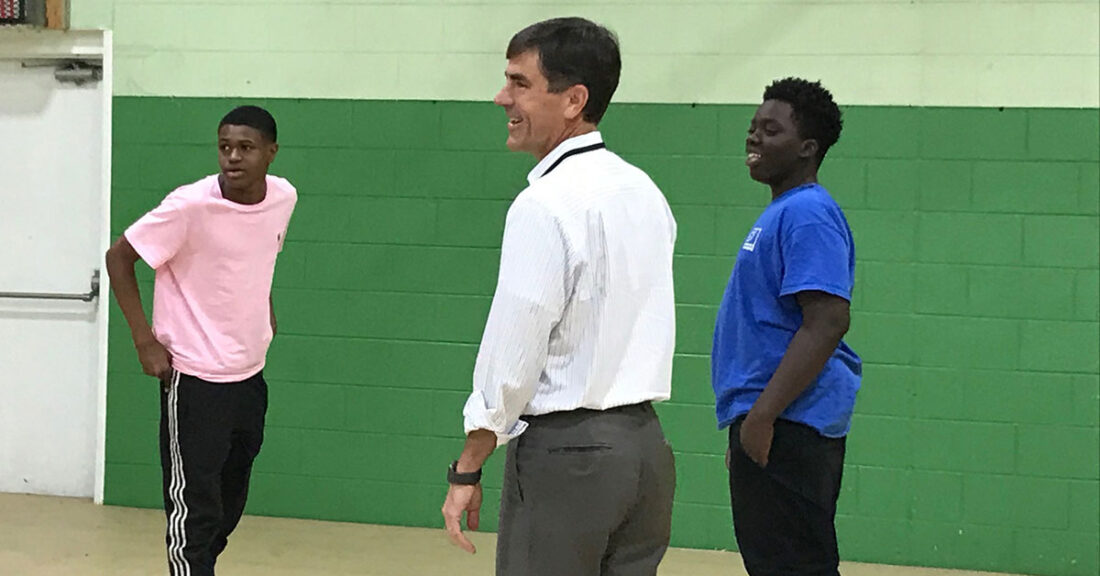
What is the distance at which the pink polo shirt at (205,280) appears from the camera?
2.96m

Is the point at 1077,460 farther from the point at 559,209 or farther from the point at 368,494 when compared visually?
the point at 559,209

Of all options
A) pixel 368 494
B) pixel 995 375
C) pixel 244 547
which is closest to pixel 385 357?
pixel 368 494

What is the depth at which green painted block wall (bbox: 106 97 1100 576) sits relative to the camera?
4.11 m

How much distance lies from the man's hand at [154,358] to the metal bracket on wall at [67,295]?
2041 millimetres

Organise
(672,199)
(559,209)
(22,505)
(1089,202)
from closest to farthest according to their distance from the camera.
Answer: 1. (559,209)
2. (1089,202)
3. (672,199)
4. (22,505)

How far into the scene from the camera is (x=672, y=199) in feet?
14.2

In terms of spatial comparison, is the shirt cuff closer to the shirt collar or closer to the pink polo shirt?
the shirt collar

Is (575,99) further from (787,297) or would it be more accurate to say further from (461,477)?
(787,297)

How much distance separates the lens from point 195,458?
2.96 meters

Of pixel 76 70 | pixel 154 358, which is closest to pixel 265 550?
pixel 154 358

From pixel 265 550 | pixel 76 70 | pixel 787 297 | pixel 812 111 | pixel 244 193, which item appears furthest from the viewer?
pixel 76 70

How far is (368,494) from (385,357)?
0.58m

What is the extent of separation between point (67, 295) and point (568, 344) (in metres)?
3.73

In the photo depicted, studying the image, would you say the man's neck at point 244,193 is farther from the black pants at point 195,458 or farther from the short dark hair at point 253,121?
the black pants at point 195,458
